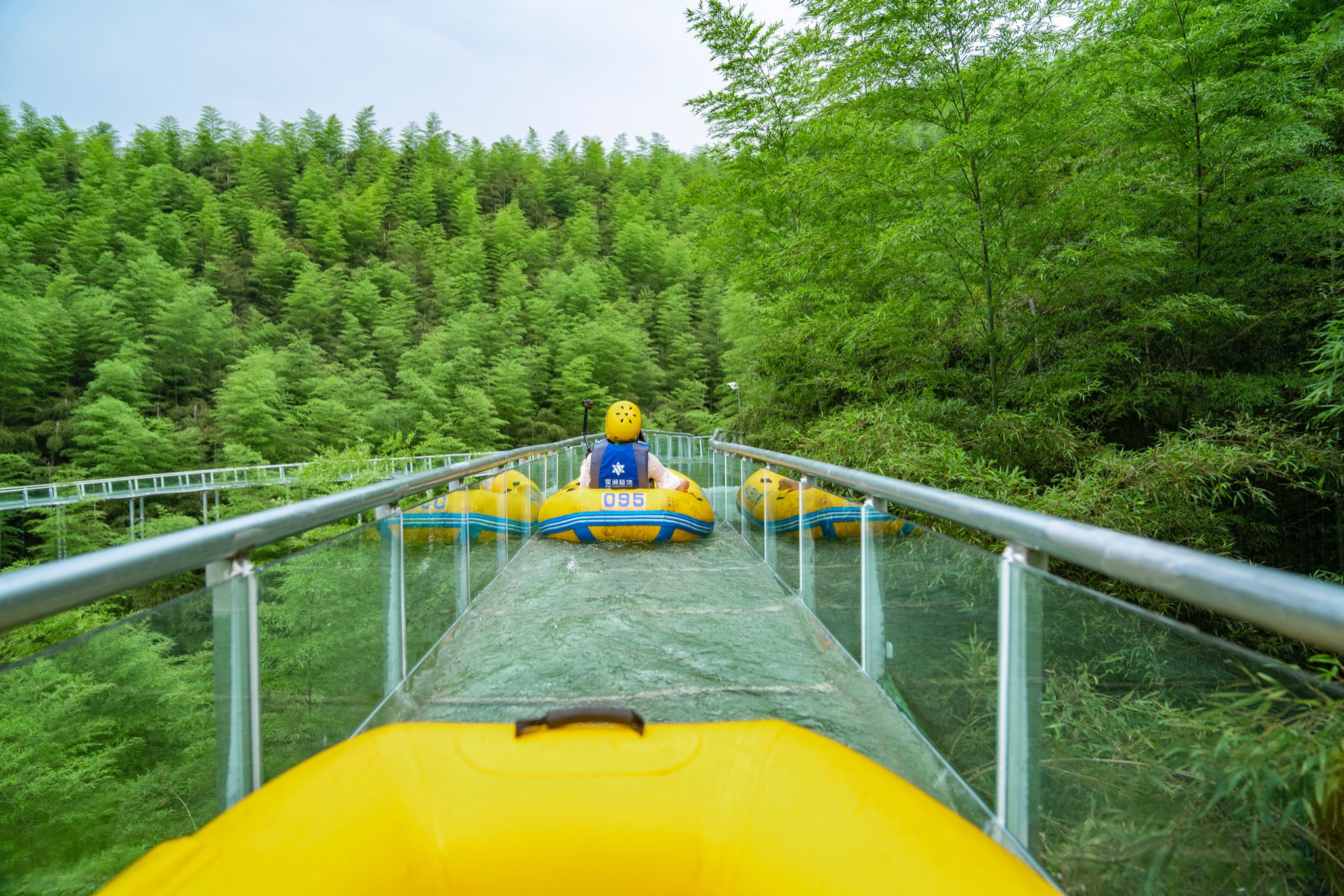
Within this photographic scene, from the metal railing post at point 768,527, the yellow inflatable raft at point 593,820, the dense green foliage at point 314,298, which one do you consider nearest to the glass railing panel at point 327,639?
the yellow inflatable raft at point 593,820

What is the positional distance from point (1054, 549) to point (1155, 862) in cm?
45

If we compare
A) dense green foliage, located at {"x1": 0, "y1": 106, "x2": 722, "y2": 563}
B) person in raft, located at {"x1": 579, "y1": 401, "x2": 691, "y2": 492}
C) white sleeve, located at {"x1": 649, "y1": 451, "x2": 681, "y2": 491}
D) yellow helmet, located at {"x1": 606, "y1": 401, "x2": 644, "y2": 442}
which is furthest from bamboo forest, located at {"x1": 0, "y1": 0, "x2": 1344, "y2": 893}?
dense green foliage, located at {"x1": 0, "y1": 106, "x2": 722, "y2": 563}

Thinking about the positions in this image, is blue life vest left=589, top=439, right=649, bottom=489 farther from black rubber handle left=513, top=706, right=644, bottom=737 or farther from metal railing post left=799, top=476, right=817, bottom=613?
black rubber handle left=513, top=706, right=644, bottom=737

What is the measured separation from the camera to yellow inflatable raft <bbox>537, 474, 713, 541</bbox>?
4789mm

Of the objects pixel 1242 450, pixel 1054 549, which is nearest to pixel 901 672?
pixel 1054 549

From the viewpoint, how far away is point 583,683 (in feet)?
7.16

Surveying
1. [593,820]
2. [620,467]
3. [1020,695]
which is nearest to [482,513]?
[620,467]

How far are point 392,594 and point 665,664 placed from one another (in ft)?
3.18

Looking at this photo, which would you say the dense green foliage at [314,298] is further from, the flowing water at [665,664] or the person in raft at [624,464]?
the flowing water at [665,664]

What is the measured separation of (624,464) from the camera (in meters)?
5.31

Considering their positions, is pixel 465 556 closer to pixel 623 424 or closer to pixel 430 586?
pixel 430 586

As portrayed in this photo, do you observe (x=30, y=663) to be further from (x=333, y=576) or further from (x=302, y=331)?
(x=302, y=331)

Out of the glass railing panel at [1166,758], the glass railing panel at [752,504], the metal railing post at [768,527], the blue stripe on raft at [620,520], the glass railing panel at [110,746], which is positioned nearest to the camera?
the glass railing panel at [1166,758]

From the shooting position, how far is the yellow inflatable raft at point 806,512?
2.09 metres
